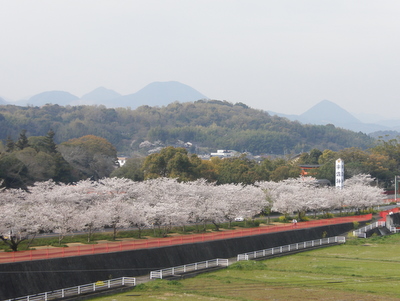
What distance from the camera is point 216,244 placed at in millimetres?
34438

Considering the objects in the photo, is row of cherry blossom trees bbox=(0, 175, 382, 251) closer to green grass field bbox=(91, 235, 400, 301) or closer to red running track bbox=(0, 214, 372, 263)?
red running track bbox=(0, 214, 372, 263)

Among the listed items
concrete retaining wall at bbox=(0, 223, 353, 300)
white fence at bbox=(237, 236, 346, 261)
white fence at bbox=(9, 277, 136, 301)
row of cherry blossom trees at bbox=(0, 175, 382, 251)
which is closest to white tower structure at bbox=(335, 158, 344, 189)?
row of cherry blossom trees at bbox=(0, 175, 382, 251)

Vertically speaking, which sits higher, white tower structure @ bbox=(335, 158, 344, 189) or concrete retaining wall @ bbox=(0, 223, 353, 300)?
white tower structure @ bbox=(335, 158, 344, 189)

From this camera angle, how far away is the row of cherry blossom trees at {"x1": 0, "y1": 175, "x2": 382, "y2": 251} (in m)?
32.8

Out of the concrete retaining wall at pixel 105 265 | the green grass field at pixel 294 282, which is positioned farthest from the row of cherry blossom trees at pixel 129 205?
the green grass field at pixel 294 282

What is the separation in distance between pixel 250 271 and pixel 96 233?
42.2 feet

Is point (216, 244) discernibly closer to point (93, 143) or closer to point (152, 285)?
point (152, 285)

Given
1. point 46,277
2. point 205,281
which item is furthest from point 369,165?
point 46,277

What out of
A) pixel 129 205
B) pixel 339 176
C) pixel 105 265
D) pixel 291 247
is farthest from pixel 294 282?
pixel 339 176

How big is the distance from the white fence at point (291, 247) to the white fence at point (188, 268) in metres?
1.98

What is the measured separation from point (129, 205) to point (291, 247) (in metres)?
12.4

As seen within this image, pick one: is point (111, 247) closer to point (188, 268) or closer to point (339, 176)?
point (188, 268)

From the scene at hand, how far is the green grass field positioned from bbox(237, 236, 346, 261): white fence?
804 millimetres

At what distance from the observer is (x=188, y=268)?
29.9m
